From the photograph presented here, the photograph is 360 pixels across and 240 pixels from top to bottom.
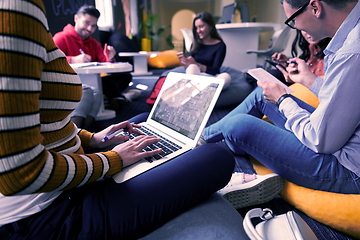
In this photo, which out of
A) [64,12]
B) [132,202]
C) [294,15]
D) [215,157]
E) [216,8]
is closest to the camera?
[132,202]

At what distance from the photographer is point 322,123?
0.72m

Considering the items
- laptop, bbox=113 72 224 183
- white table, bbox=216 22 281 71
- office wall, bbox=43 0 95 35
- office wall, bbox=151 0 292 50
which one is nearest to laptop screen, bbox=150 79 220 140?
laptop, bbox=113 72 224 183

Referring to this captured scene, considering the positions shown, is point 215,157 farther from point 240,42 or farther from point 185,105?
point 240,42

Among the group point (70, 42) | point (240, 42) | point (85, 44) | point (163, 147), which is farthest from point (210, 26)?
point (163, 147)

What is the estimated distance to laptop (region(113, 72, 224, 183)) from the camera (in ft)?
2.44

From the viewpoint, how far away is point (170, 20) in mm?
8102

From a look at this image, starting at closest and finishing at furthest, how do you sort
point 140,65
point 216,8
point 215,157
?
point 215,157 < point 140,65 < point 216,8

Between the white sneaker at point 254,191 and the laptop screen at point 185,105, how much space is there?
333 millimetres

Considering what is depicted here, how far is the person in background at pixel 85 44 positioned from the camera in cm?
212

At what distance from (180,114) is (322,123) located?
45cm

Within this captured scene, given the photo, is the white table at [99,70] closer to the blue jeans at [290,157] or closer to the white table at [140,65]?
the blue jeans at [290,157]

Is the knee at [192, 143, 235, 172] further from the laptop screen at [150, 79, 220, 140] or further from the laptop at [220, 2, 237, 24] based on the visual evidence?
the laptop at [220, 2, 237, 24]

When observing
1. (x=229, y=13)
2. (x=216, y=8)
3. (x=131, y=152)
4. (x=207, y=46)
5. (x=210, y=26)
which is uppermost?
(x=216, y=8)

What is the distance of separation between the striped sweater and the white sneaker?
1.89 ft
